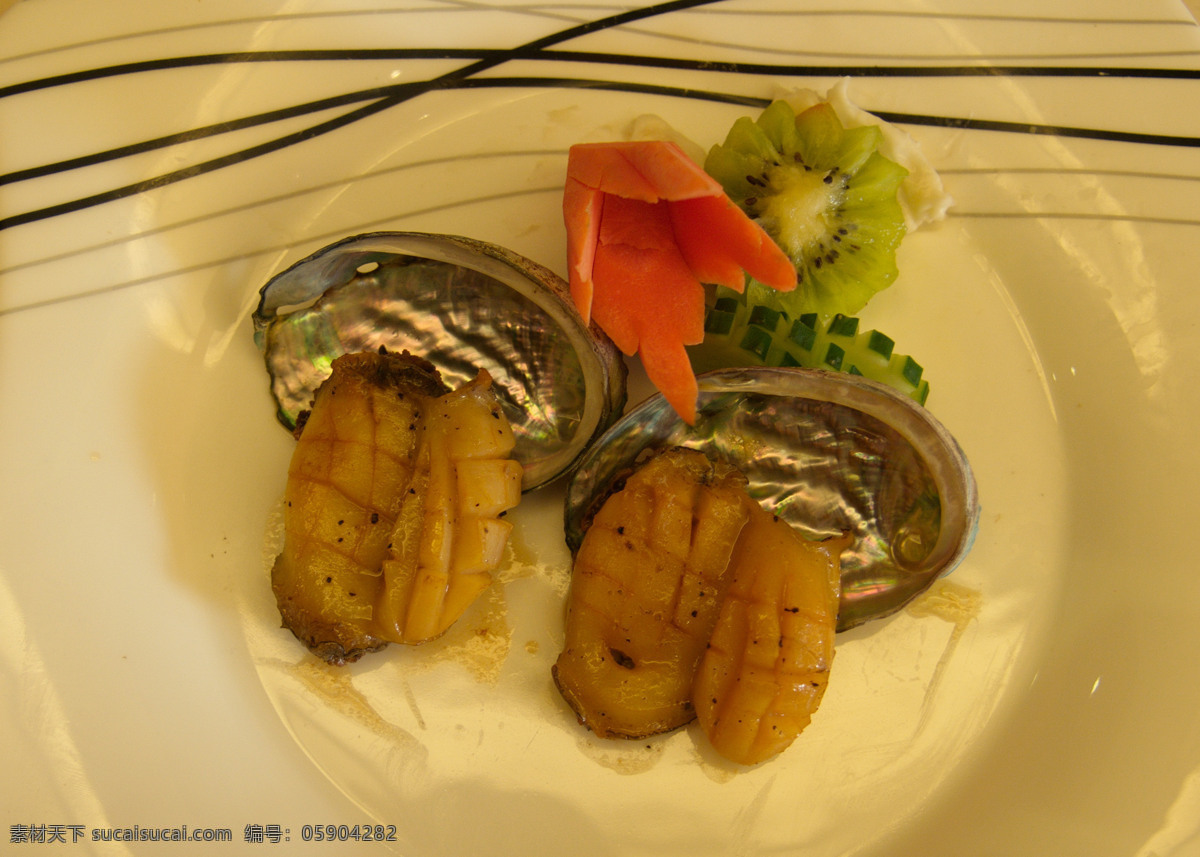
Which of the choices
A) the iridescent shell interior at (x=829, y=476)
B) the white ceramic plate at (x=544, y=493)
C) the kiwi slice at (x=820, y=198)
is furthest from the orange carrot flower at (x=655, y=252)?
the white ceramic plate at (x=544, y=493)

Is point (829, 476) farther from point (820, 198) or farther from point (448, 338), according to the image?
point (448, 338)

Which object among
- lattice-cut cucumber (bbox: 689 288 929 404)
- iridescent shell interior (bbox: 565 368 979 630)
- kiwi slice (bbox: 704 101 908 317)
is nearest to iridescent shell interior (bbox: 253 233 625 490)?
iridescent shell interior (bbox: 565 368 979 630)

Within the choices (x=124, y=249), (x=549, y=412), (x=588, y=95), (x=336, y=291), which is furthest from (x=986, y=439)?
(x=124, y=249)

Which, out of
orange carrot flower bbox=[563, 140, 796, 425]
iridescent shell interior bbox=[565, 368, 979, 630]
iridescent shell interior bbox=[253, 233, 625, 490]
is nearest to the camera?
orange carrot flower bbox=[563, 140, 796, 425]

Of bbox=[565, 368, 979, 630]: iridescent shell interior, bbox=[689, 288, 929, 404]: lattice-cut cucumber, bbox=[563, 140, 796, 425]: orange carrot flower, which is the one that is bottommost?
bbox=[565, 368, 979, 630]: iridescent shell interior

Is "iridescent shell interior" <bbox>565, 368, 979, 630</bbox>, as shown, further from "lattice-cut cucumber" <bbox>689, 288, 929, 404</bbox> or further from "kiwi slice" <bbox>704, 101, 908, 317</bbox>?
"kiwi slice" <bbox>704, 101, 908, 317</bbox>

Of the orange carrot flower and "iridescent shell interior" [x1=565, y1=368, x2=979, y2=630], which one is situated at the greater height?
the orange carrot flower

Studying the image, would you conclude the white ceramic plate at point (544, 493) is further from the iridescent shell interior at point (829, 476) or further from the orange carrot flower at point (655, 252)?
the orange carrot flower at point (655, 252)
